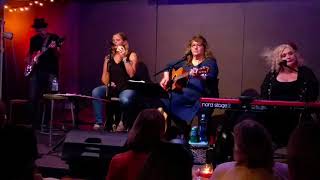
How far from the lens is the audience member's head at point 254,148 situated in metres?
2.40

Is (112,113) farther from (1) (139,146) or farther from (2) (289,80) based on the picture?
(1) (139,146)

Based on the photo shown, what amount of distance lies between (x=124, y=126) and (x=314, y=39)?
334 centimetres

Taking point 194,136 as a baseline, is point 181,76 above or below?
above

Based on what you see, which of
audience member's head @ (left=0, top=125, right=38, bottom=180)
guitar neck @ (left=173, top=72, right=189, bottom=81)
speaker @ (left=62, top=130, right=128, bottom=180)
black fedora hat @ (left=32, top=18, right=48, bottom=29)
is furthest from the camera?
black fedora hat @ (left=32, top=18, right=48, bottom=29)

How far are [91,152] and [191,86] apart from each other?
2.28 meters

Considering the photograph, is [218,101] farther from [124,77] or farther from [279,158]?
[124,77]

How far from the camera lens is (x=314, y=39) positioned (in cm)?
722

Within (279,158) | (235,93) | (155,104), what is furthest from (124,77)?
(279,158)

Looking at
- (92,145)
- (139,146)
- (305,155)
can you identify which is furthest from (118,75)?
(305,155)

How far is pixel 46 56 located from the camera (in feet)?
24.8

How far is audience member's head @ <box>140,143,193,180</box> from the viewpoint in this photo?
7.25ft

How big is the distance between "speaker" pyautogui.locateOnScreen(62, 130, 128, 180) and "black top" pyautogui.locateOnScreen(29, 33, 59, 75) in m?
2.97

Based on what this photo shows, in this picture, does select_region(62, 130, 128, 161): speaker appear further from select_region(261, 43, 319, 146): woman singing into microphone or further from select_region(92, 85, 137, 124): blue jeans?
select_region(261, 43, 319, 146): woman singing into microphone

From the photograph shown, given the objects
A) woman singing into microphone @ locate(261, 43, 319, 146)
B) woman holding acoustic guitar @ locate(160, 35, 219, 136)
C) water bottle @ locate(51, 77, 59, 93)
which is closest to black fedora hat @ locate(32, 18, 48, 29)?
water bottle @ locate(51, 77, 59, 93)
